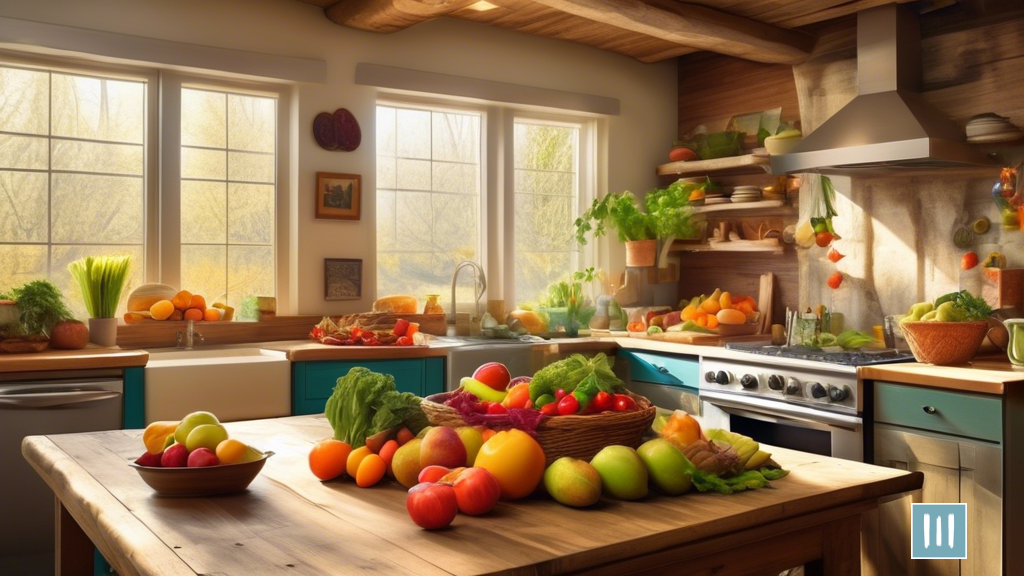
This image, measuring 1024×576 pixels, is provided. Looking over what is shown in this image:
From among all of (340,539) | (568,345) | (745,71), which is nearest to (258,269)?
(568,345)

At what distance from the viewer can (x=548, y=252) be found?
5.41m

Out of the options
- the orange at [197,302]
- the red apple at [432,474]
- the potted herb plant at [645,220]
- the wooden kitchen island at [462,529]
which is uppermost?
the potted herb plant at [645,220]

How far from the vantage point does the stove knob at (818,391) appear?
140 inches

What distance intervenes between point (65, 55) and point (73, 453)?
2548mm

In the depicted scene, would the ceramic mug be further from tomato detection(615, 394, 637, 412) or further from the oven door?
tomato detection(615, 394, 637, 412)

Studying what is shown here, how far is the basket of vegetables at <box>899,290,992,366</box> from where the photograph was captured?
339 cm

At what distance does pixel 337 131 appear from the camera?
14.7 ft

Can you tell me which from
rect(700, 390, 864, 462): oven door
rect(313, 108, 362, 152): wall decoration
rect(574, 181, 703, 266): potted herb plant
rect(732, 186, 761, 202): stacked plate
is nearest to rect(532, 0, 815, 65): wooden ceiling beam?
rect(732, 186, 761, 202): stacked plate

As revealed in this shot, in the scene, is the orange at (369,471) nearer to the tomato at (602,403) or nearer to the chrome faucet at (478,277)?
the tomato at (602,403)

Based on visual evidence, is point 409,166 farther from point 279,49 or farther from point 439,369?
point 439,369

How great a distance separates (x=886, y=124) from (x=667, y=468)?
284cm

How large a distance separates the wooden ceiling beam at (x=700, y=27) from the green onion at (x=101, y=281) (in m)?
2.11

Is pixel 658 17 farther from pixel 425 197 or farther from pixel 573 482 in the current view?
Answer: pixel 573 482

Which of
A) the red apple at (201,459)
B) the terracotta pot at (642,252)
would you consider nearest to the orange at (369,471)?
the red apple at (201,459)
